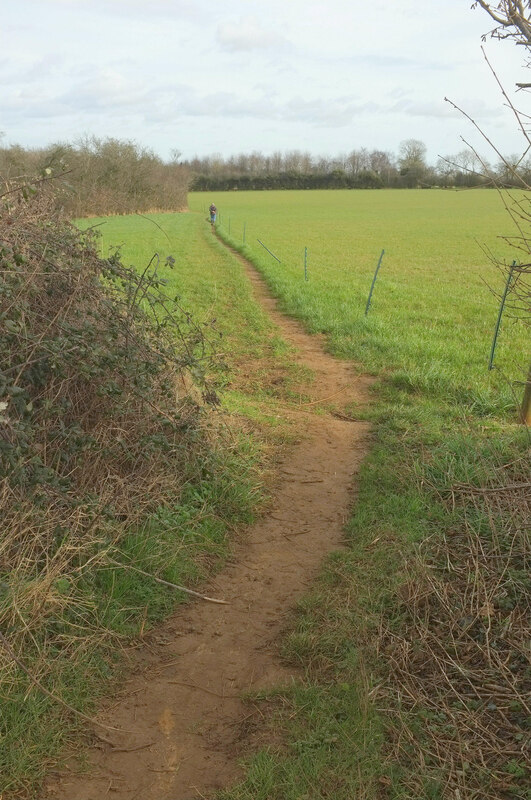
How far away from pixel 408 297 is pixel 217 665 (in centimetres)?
1458

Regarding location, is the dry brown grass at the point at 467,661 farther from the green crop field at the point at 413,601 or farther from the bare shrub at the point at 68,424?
the bare shrub at the point at 68,424

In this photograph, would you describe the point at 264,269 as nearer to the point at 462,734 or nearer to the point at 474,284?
the point at 474,284

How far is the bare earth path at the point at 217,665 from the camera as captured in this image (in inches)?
124

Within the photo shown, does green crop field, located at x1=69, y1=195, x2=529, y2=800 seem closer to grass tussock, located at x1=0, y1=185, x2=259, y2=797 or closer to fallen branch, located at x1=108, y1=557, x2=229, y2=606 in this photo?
fallen branch, located at x1=108, y1=557, x2=229, y2=606

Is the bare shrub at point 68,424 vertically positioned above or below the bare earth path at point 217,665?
above

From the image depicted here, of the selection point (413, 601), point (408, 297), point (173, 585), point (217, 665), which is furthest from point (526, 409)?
point (408, 297)

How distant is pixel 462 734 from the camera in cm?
319

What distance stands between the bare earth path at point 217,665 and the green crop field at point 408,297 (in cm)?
238

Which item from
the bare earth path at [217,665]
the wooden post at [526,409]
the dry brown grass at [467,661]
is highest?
the wooden post at [526,409]

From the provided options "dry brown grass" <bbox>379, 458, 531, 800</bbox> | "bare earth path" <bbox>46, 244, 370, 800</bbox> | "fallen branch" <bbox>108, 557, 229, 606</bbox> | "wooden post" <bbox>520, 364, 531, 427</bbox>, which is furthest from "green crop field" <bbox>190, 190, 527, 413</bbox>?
"fallen branch" <bbox>108, 557, 229, 606</bbox>

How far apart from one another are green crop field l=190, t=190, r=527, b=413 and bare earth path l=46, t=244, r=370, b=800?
238 centimetres

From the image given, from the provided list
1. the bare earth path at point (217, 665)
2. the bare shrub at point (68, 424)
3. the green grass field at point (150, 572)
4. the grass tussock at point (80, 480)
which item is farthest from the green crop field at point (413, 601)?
the bare shrub at point (68, 424)

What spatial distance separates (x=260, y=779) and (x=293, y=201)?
8400cm

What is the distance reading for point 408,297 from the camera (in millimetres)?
17344
